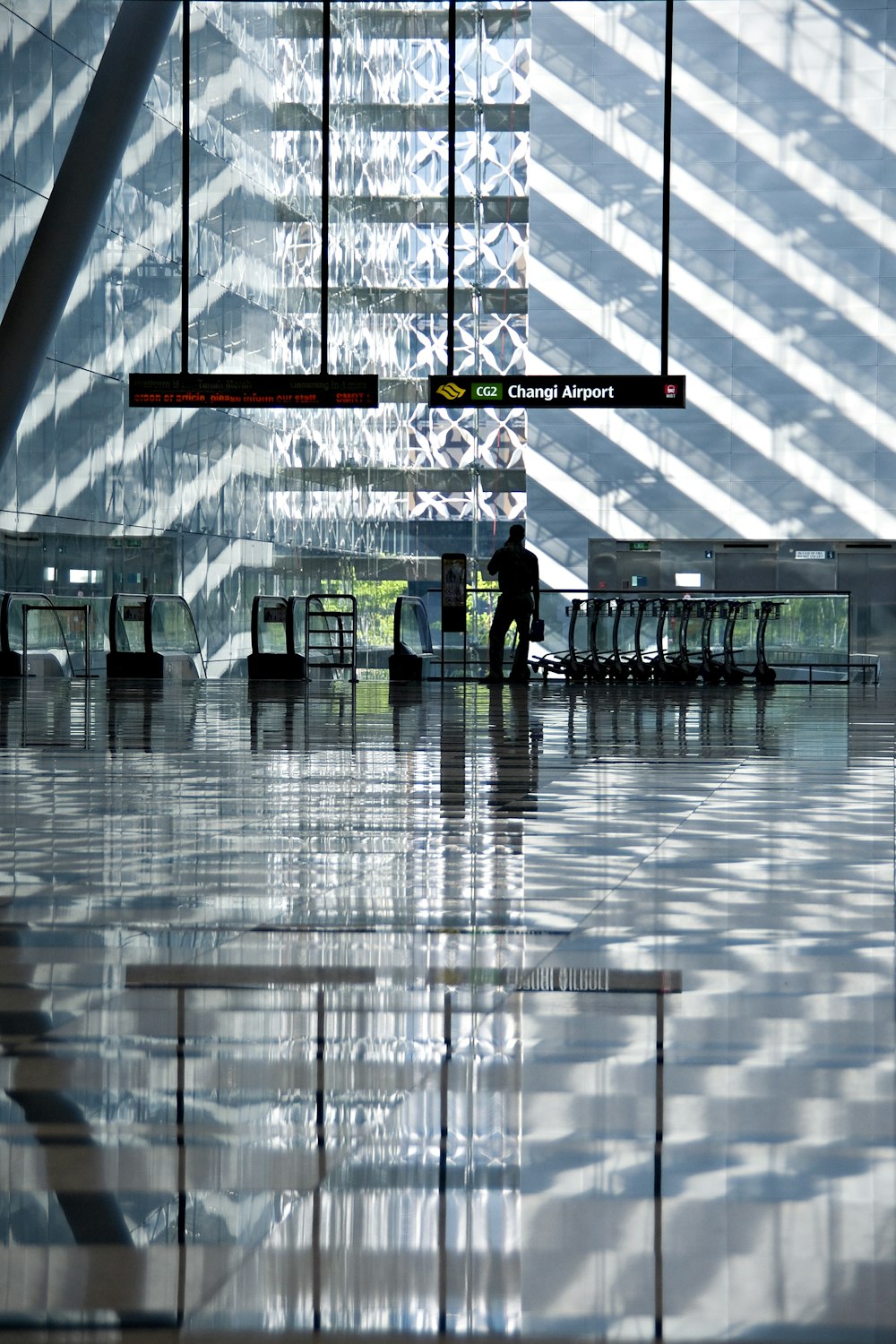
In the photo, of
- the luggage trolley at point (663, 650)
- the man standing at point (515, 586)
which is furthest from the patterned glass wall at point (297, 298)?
the luggage trolley at point (663, 650)

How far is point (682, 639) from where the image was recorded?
25.0 m

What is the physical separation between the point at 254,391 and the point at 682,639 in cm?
712

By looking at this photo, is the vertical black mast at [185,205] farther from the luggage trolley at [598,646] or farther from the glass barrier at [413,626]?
the luggage trolley at [598,646]

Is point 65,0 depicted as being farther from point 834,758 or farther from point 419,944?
point 419,944

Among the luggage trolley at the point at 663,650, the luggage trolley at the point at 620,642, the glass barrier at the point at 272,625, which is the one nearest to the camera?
the luggage trolley at the point at 663,650

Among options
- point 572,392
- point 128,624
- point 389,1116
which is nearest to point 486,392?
point 572,392

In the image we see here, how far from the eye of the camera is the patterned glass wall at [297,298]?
2764 cm

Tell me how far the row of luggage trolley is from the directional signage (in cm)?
393

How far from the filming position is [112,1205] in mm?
1761

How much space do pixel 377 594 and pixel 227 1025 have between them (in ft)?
115

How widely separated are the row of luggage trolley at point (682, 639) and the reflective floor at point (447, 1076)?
19.1 m

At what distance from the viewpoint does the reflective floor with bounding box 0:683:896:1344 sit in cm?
155

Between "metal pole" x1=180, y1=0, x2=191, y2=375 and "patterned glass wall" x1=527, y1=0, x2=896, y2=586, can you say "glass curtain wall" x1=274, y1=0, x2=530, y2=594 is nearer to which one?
"patterned glass wall" x1=527, y1=0, x2=896, y2=586

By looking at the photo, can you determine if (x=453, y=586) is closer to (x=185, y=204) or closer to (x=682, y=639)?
(x=682, y=639)
